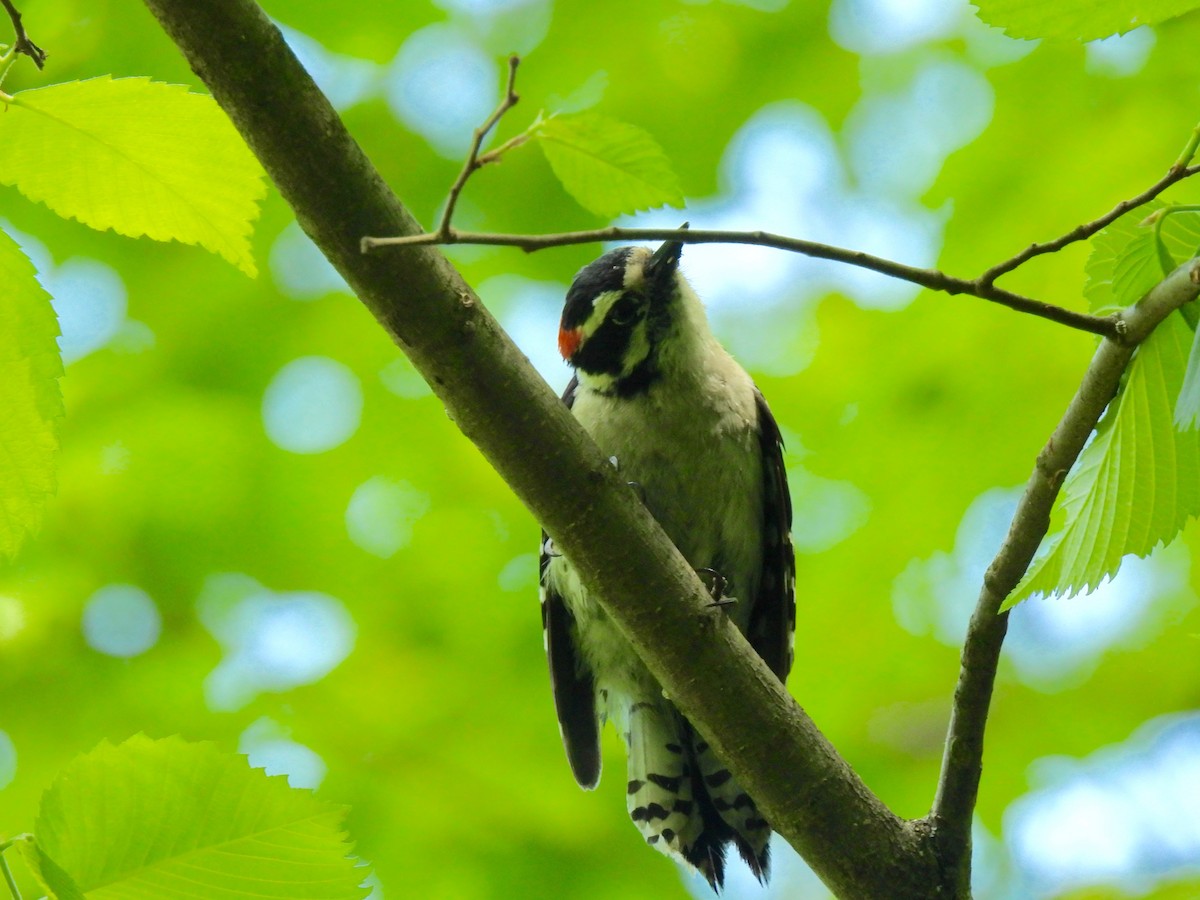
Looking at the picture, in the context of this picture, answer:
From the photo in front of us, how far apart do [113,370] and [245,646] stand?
1.58 m

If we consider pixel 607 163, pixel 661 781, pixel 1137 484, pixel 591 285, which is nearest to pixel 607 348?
pixel 591 285

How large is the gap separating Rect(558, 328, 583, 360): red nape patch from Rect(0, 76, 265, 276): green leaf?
8.81 feet

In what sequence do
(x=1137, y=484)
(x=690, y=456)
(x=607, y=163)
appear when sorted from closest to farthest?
(x=1137, y=484) → (x=607, y=163) → (x=690, y=456)

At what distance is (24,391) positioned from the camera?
5.78 feet

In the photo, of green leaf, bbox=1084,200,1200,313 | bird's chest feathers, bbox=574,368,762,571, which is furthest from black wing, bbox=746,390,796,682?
green leaf, bbox=1084,200,1200,313

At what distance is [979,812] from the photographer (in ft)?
19.8

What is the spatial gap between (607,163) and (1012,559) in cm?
126

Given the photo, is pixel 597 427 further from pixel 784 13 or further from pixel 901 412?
pixel 784 13

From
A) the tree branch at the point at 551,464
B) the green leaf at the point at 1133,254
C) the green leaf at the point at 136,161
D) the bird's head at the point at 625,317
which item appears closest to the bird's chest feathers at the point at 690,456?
the bird's head at the point at 625,317

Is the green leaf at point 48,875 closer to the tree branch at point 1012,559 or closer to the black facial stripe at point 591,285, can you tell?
the tree branch at point 1012,559

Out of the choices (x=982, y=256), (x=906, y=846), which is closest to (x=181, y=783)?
→ (x=906, y=846)

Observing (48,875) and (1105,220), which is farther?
(1105,220)

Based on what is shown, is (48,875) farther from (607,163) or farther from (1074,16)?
(1074,16)

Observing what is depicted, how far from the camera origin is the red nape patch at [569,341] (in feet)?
15.6
